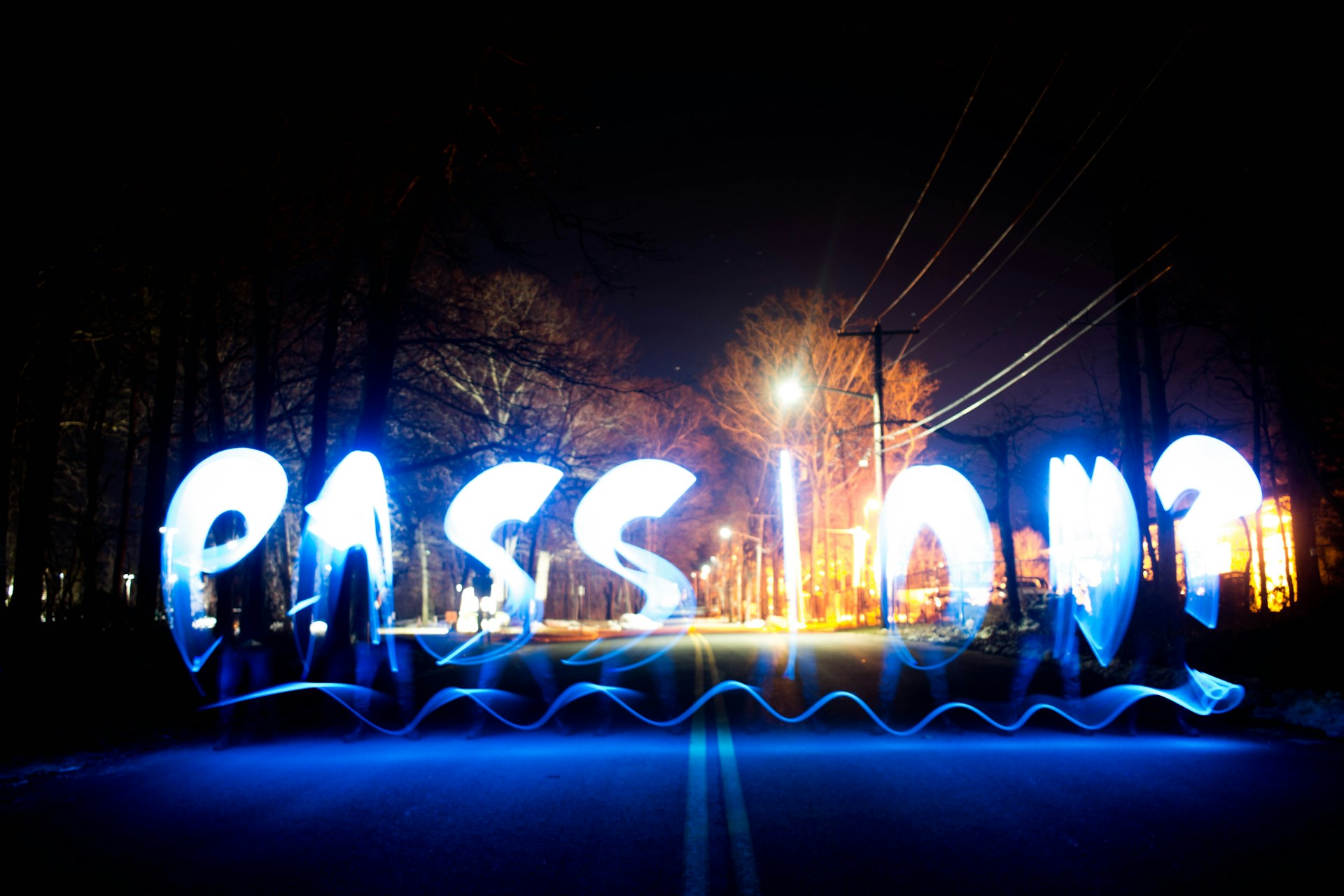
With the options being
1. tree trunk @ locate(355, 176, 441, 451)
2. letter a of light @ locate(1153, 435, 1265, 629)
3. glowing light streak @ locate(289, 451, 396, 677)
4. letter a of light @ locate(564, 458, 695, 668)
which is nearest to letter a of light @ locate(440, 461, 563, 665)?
letter a of light @ locate(564, 458, 695, 668)

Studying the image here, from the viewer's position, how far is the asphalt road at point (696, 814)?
4402mm

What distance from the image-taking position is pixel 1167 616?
1495cm

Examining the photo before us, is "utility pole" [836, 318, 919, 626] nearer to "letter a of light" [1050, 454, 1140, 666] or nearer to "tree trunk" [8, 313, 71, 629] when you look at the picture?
"letter a of light" [1050, 454, 1140, 666]

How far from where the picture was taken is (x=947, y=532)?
20.2 m

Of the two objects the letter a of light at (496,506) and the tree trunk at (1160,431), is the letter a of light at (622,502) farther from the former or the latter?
the tree trunk at (1160,431)

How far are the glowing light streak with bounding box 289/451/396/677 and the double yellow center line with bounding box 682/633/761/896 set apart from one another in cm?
543

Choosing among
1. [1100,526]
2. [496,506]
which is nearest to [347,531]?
[496,506]

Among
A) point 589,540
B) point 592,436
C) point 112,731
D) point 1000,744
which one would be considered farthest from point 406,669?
point 592,436

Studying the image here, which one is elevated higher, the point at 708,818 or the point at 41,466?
the point at 41,466

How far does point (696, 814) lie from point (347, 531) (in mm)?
10418

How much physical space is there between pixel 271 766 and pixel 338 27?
11.9m

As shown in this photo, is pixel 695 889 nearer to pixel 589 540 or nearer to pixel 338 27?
pixel 589 540

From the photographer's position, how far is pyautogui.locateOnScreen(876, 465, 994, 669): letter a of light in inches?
645

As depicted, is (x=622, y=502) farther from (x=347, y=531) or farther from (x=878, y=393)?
(x=878, y=393)
